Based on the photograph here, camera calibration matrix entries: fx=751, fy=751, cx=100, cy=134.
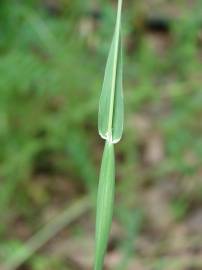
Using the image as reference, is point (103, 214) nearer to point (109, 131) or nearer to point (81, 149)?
point (109, 131)

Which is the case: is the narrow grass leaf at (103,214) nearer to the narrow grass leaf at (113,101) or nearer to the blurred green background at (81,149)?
the narrow grass leaf at (113,101)

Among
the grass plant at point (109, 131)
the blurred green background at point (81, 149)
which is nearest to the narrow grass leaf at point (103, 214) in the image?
the grass plant at point (109, 131)

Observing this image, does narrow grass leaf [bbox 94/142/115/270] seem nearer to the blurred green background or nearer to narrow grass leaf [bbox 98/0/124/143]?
narrow grass leaf [bbox 98/0/124/143]

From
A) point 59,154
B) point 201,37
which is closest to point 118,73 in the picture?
point 201,37

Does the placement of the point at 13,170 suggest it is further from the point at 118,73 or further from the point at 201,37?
the point at 118,73

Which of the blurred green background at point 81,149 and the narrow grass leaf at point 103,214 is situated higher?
the blurred green background at point 81,149

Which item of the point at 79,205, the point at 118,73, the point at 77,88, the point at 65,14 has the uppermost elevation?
the point at 65,14
